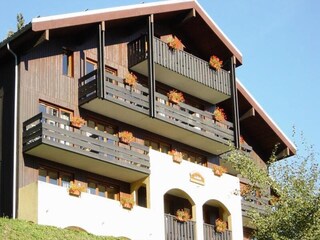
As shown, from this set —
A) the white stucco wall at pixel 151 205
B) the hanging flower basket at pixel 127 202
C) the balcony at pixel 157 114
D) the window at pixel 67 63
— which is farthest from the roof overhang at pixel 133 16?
the hanging flower basket at pixel 127 202

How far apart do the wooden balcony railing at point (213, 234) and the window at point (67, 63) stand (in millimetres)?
9137

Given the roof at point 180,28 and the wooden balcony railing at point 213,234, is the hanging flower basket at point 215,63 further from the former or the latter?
the wooden balcony railing at point 213,234

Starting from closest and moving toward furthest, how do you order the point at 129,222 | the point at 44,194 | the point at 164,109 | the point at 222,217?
the point at 44,194, the point at 129,222, the point at 164,109, the point at 222,217

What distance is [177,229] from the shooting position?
39062 millimetres

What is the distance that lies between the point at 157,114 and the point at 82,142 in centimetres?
481

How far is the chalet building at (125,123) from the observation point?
34969 mm

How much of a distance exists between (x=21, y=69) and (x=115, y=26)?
5.78m

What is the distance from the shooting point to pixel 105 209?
35844 mm

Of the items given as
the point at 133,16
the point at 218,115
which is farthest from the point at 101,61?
the point at 218,115

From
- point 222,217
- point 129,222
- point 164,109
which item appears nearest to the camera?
point 129,222

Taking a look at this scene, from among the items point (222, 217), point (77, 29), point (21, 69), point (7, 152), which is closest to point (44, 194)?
point (7, 152)

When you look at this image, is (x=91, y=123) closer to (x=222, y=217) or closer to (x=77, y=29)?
(x=77, y=29)

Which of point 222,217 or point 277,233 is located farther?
point 222,217

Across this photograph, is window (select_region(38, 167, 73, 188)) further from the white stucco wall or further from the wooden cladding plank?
the wooden cladding plank
